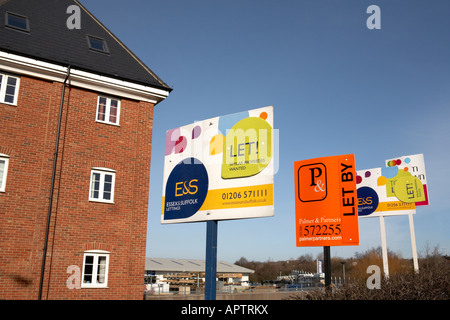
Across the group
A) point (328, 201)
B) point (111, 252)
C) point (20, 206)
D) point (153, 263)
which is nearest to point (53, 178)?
point (20, 206)

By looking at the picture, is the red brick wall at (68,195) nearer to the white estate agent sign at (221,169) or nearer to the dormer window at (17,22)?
the dormer window at (17,22)

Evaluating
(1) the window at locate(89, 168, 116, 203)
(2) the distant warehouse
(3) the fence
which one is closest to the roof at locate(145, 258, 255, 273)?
(2) the distant warehouse

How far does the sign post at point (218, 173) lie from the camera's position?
486 inches

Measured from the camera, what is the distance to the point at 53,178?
15805 mm

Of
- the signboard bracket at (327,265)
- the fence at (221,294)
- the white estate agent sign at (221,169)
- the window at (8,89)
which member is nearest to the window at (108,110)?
the window at (8,89)

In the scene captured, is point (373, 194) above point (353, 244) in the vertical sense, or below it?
above

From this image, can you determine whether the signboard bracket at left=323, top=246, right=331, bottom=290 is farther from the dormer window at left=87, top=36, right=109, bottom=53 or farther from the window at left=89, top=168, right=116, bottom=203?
the dormer window at left=87, top=36, right=109, bottom=53

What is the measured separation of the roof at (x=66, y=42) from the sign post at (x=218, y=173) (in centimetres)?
536

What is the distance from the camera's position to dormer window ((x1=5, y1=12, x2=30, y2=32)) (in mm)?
17172

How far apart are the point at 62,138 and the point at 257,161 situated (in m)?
8.58

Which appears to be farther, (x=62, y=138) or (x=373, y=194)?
(x=373, y=194)
